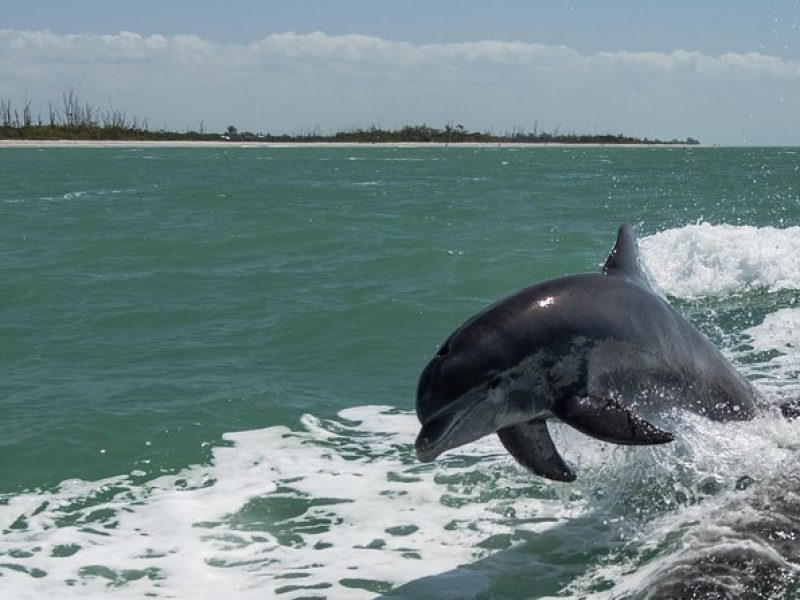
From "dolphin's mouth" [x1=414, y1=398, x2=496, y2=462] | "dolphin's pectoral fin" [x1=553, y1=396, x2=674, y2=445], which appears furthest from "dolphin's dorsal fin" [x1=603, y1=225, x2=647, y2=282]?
"dolphin's mouth" [x1=414, y1=398, x2=496, y2=462]

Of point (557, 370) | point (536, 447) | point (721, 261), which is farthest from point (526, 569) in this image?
point (721, 261)

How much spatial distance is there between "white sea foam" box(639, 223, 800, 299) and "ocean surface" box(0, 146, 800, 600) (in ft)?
0.21

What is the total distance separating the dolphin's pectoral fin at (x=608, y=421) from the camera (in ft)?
17.6

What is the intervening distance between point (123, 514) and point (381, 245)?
16215 millimetres

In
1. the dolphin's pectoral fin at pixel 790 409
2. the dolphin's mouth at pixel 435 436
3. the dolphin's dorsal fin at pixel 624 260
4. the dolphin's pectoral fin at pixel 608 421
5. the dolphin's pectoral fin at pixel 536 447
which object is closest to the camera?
→ the dolphin's mouth at pixel 435 436

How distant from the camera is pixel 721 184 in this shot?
5250 centimetres

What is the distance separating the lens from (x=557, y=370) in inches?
217

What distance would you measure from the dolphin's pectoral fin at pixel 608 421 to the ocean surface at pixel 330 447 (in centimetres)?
65

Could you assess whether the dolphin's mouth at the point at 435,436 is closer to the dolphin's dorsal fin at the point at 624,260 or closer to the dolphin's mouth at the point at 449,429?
the dolphin's mouth at the point at 449,429

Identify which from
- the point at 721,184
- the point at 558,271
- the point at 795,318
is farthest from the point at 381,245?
the point at 721,184

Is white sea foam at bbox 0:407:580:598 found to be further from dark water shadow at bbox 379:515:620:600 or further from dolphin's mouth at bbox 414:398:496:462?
dolphin's mouth at bbox 414:398:496:462

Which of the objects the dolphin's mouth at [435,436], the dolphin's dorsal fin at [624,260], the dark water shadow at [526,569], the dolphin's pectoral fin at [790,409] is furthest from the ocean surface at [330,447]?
the dolphin's mouth at [435,436]

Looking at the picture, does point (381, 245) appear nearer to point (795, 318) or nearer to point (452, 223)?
point (452, 223)

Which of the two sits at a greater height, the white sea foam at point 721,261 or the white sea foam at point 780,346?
the white sea foam at point 721,261
